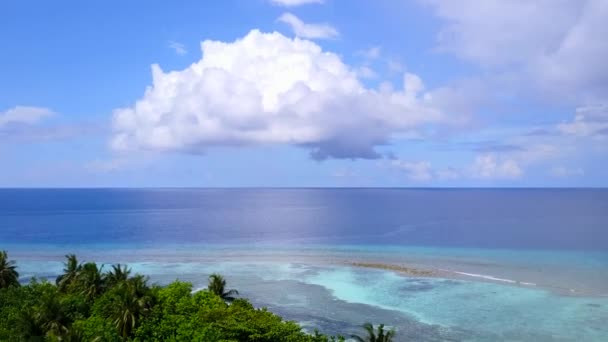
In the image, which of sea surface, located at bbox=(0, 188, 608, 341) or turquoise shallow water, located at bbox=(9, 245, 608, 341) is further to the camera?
sea surface, located at bbox=(0, 188, 608, 341)

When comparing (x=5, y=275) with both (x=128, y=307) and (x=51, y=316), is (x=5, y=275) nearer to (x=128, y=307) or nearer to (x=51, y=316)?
(x=51, y=316)

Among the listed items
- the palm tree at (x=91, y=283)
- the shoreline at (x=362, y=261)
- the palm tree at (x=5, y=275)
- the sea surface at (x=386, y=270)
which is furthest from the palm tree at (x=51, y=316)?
the shoreline at (x=362, y=261)

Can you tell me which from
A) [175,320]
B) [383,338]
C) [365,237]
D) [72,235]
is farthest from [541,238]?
[72,235]

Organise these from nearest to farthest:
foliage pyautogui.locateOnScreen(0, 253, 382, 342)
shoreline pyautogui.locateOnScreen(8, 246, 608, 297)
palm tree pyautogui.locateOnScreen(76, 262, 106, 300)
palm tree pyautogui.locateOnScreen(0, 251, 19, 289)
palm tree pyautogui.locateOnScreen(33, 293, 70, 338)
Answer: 1. foliage pyautogui.locateOnScreen(0, 253, 382, 342)
2. palm tree pyautogui.locateOnScreen(33, 293, 70, 338)
3. palm tree pyautogui.locateOnScreen(76, 262, 106, 300)
4. palm tree pyautogui.locateOnScreen(0, 251, 19, 289)
5. shoreline pyautogui.locateOnScreen(8, 246, 608, 297)

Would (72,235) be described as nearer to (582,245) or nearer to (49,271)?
(49,271)

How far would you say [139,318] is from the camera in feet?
133

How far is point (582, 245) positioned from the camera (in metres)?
122

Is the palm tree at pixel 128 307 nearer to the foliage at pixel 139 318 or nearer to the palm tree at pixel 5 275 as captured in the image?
the foliage at pixel 139 318

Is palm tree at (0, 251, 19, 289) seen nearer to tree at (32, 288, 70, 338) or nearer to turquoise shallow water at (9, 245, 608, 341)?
tree at (32, 288, 70, 338)

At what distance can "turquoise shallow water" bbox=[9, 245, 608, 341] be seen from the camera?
2245 inches

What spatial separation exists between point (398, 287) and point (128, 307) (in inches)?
1855

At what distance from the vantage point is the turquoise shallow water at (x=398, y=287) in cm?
5703

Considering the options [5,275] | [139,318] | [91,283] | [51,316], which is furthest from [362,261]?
[51,316]

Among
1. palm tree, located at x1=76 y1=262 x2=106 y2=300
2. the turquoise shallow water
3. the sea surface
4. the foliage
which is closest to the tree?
the foliage
